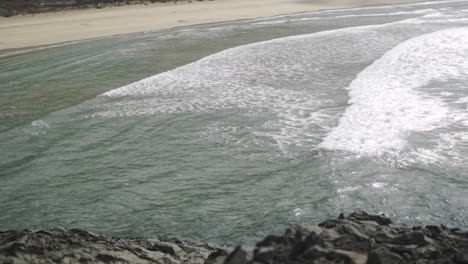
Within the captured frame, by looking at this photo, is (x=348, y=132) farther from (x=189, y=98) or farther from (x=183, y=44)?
(x=183, y=44)

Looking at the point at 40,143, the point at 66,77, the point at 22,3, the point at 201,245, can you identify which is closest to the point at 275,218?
the point at 201,245

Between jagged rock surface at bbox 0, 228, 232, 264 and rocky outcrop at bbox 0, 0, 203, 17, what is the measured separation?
32372 millimetres

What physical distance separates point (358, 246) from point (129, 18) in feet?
95.1

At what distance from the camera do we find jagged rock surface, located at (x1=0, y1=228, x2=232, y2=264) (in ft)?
13.8

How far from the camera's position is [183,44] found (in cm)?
2022

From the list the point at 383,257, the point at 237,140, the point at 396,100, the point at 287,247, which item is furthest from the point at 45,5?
the point at 383,257

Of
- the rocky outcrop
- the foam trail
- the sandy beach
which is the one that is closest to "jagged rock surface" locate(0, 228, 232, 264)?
the foam trail

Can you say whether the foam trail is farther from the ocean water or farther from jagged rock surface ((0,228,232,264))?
jagged rock surface ((0,228,232,264))

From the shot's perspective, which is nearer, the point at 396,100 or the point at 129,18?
the point at 396,100

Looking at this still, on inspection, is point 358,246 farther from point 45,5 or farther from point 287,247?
point 45,5

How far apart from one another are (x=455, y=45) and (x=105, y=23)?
19.7 metres

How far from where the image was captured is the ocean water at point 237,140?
5.86m

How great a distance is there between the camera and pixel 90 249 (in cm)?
440

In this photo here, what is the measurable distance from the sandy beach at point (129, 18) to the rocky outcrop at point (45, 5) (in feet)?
4.54
